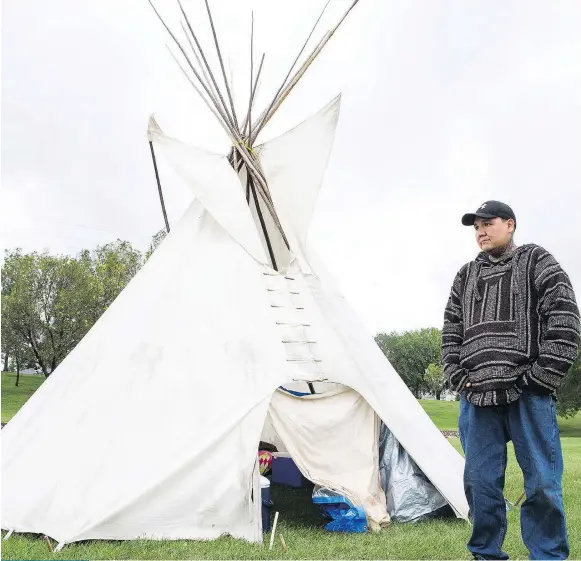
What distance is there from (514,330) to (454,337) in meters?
0.36

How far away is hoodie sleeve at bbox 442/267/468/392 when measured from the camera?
11.2 feet

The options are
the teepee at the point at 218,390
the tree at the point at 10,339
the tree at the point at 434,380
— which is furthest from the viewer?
the tree at the point at 434,380

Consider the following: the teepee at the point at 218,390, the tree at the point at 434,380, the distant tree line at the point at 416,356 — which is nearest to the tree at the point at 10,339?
the teepee at the point at 218,390

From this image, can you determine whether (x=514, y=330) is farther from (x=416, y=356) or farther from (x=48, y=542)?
(x=416, y=356)

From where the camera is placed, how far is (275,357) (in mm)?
5016

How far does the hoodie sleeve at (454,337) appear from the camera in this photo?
11.2ft

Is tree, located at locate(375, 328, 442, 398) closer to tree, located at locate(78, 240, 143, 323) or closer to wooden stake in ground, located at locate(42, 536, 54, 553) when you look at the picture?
tree, located at locate(78, 240, 143, 323)

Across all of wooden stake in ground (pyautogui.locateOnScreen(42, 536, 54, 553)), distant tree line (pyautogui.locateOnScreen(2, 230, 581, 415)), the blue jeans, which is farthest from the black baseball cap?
distant tree line (pyautogui.locateOnScreen(2, 230, 581, 415))

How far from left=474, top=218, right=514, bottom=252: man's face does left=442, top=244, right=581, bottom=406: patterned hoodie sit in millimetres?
75

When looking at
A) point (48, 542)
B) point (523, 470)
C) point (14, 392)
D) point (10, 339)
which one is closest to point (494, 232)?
point (523, 470)

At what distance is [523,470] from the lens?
3.26 meters

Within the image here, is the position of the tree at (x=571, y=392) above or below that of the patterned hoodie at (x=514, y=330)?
below

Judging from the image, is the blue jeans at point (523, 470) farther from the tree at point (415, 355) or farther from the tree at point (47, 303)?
the tree at point (415, 355)

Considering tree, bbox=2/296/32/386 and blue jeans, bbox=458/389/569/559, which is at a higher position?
blue jeans, bbox=458/389/569/559
